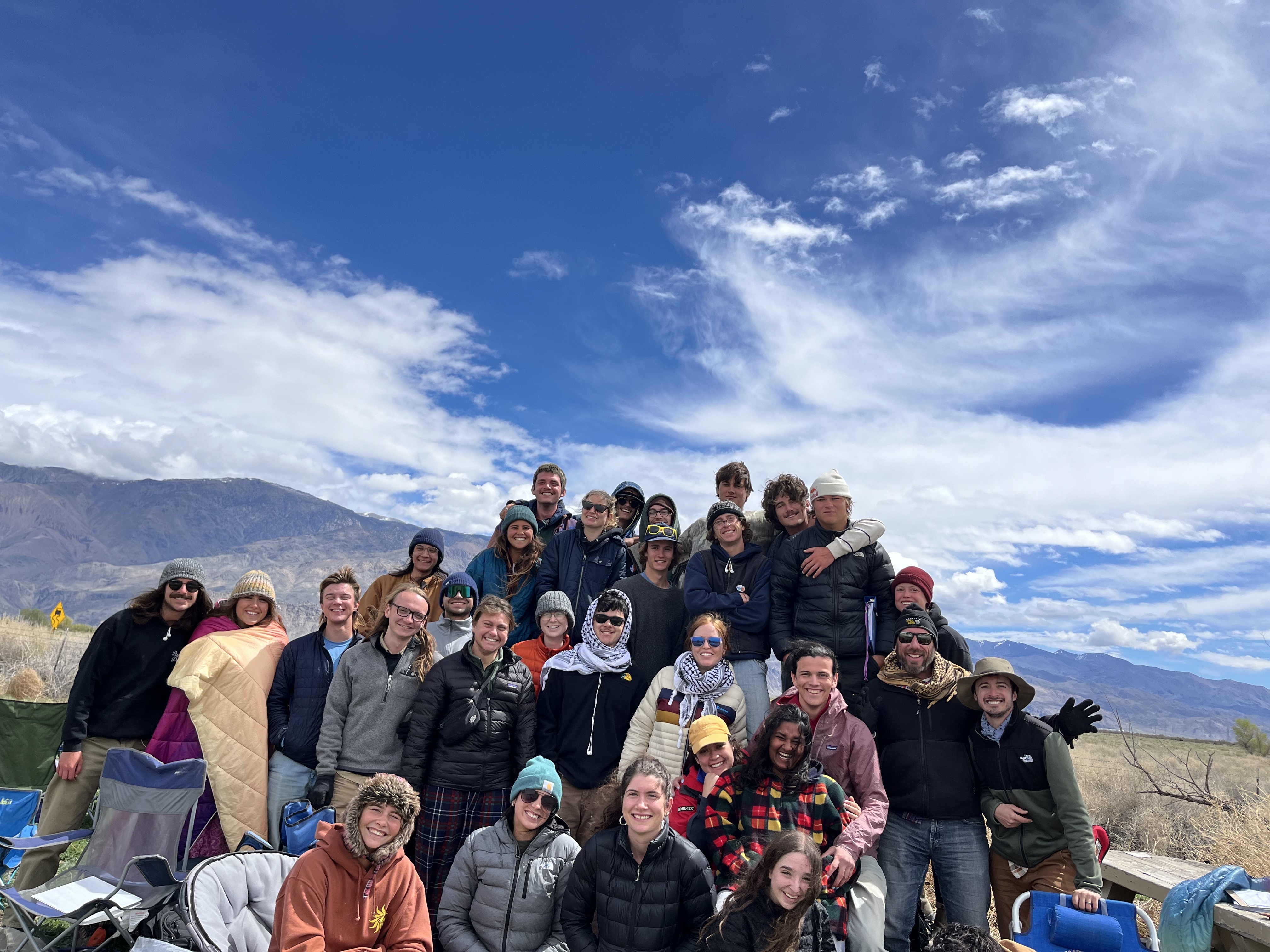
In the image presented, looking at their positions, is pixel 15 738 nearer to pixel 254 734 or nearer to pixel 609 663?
pixel 254 734

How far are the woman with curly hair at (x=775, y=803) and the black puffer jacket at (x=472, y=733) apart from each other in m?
1.55

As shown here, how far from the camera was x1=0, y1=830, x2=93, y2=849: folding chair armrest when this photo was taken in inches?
204

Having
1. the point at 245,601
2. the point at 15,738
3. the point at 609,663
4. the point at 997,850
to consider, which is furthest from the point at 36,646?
the point at 997,850

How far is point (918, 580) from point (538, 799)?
321 cm

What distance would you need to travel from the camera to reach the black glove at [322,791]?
5164 millimetres

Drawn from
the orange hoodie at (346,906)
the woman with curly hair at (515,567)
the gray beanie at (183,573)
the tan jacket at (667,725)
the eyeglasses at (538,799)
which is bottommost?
the orange hoodie at (346,906)

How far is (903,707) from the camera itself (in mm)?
5160

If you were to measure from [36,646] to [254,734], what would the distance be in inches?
1313

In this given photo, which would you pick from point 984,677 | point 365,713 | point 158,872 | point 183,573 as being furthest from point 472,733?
point 984,677

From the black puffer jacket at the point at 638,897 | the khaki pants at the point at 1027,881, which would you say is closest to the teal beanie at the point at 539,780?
the black puffer jacket at the point at 638,897

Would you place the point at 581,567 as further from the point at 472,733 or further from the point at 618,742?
the point at 472,733

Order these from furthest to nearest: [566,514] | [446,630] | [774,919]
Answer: [566,514]
[446,630]
[774,919]

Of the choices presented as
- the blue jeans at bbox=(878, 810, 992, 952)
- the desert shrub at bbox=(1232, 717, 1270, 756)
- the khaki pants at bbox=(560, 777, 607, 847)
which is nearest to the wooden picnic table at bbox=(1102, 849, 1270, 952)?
the blue jeans at bbox=(878, 810, 992, 952)

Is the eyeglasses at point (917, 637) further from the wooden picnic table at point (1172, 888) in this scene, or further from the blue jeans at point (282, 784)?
the blue jeans at point (282, 784)
